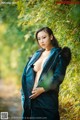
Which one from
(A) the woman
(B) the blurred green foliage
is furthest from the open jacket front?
(B) the blurred green foliage

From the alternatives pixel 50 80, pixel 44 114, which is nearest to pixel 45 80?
pixel 50 80

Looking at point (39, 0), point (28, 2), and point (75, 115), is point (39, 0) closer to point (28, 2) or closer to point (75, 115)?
point (28, 2)

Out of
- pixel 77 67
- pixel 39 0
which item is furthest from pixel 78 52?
pixel 39 0

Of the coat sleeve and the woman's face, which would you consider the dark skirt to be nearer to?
the coat sleeve

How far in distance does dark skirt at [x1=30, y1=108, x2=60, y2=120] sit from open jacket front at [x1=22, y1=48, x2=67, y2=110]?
0.03 metres

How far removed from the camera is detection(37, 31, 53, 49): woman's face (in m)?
2.59

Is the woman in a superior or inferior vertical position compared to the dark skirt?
superior

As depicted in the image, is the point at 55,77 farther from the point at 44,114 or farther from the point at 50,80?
the point at 44,114

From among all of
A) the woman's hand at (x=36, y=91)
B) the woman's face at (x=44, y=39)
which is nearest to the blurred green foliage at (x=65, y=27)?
the woman's face at (x=44, y=39)

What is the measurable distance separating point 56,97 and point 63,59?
265mm

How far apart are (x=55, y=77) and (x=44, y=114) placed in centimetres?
27

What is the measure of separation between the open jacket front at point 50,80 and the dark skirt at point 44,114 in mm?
28

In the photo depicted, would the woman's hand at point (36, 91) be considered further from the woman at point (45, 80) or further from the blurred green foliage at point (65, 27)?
the blurred green foliage at point (65, 27)

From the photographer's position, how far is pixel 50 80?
8.15 feet
